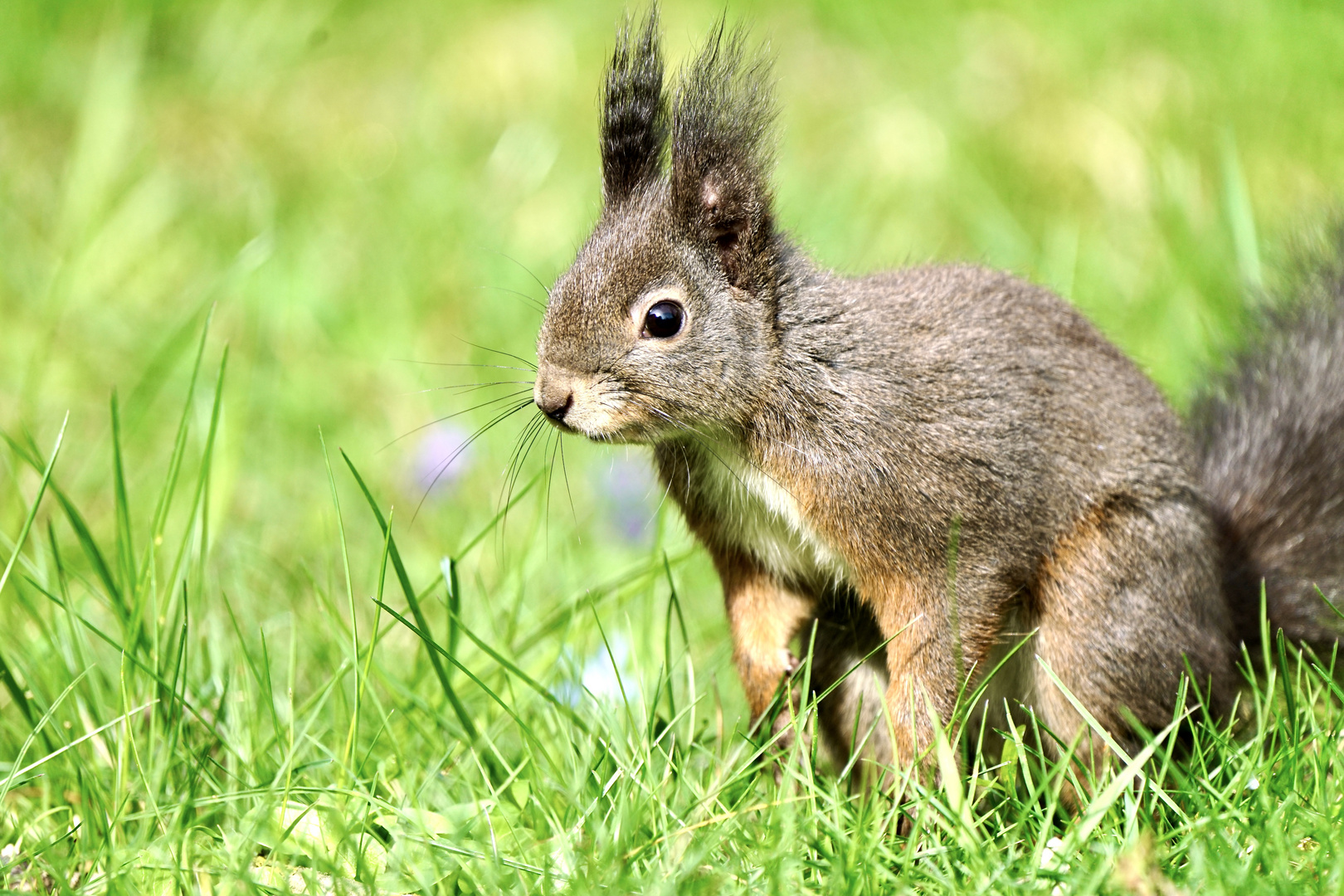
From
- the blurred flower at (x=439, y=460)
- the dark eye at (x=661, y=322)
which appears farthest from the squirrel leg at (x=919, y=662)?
the blurred flower at (x=439, y=460)

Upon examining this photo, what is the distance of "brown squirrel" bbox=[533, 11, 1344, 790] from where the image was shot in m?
2.55

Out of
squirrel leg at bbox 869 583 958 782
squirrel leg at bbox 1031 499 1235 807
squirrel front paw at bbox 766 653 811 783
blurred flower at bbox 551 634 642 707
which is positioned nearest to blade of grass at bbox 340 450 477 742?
blurred flower at bbox 551 634 642 707

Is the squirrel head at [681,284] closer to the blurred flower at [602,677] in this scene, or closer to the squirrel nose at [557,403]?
the squirrel nose at [557,403]

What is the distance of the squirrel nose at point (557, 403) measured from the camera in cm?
246

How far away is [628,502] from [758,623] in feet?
4.77

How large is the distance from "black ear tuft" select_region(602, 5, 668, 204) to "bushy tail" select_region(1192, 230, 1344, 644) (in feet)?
5.03

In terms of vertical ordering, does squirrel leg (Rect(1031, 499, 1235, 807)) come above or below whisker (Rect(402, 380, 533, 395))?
below

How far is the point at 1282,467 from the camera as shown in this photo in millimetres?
3096

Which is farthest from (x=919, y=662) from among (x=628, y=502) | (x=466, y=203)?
(x=466, y=203)

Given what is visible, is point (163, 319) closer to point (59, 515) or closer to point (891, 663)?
point (59, 515)

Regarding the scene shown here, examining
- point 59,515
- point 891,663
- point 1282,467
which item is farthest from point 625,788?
point 59,515

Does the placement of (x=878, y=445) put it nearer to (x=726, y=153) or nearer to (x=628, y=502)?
(x=726, y=153)

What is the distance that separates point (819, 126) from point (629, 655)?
3825 mm

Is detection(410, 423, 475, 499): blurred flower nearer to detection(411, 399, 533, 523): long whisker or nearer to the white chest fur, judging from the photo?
detection(411, 399, 533, 523): long whisker
